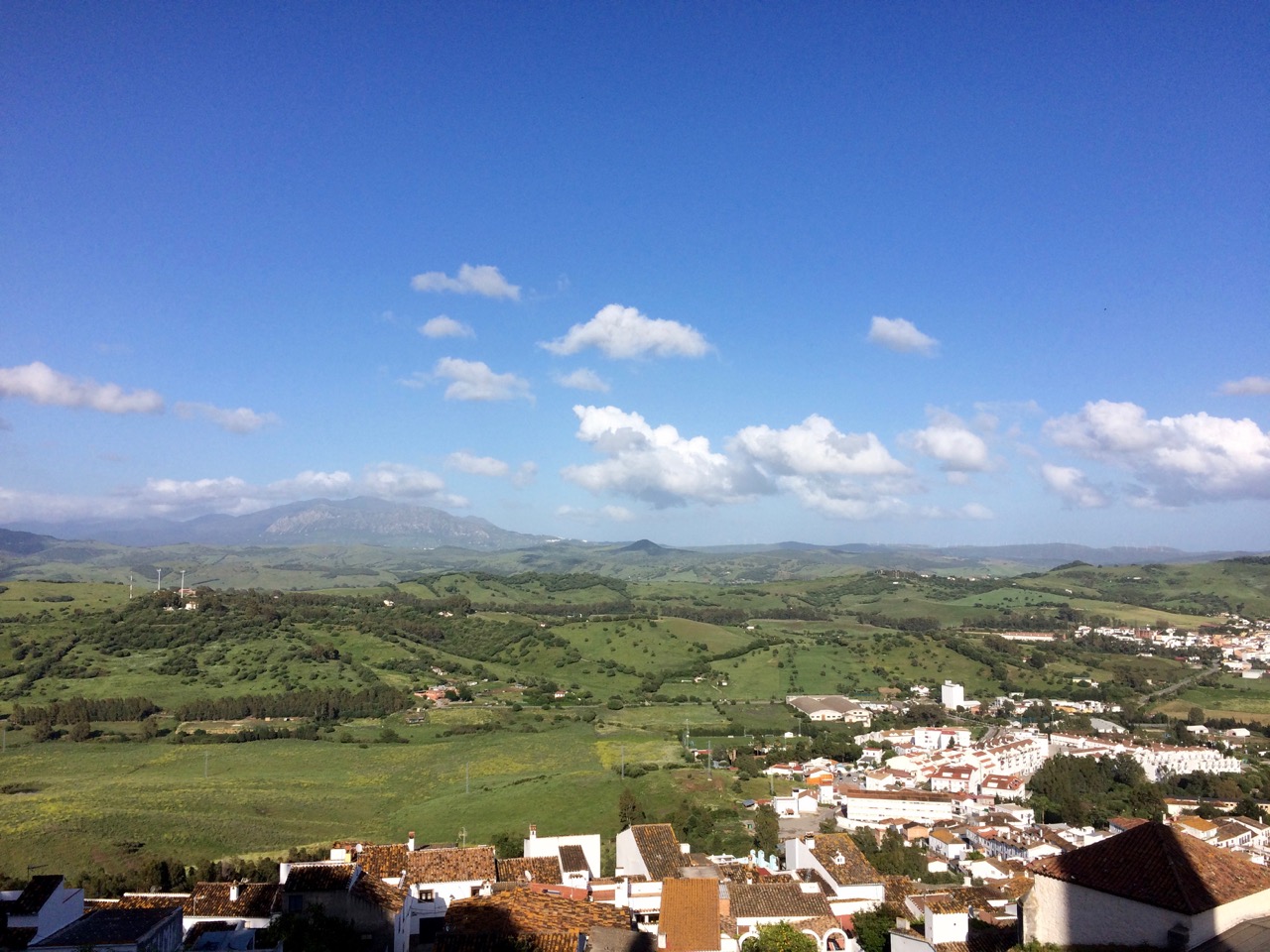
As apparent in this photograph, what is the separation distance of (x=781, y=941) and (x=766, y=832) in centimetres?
2459

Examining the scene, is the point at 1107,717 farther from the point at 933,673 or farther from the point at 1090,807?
the point at 1090,807

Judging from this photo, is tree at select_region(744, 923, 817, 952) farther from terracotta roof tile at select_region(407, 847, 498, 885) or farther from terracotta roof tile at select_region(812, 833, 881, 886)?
terracotta roof tile at select_region(812, 833, 881, 886)

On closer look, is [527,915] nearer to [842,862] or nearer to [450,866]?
[450,866]

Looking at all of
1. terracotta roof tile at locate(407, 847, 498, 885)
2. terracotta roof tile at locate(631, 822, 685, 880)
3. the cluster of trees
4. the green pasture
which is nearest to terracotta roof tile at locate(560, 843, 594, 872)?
terracotta roof tile at locate(631, 822, 685, 880)

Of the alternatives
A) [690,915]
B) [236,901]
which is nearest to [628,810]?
[690,915]

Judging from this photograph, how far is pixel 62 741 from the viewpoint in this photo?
69.1 metres

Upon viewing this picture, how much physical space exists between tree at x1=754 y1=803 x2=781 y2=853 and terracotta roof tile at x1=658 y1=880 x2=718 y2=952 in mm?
20165

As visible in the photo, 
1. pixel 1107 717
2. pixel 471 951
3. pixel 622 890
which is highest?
pixel 471 951

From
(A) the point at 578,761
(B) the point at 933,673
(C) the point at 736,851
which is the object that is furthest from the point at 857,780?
(B) the point at 933,673

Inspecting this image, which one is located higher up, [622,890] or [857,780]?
[622,890]

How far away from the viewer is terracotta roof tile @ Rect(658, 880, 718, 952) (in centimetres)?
2128

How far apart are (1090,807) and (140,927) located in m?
61.7

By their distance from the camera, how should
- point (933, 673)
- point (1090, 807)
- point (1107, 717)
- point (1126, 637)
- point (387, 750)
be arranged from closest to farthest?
point (1090, 807)
point (387, 750)
point (1107, 717)
point (933, 673)
point (1126, 637)

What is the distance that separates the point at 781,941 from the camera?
67.7 ft
